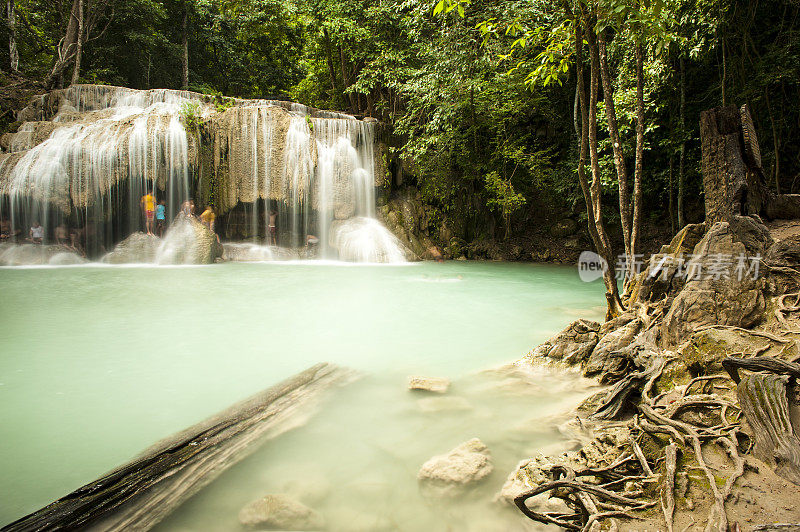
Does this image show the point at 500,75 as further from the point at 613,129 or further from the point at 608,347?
the point at 608,347

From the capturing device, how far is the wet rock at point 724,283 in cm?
252

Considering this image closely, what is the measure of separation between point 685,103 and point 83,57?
74.8 ft

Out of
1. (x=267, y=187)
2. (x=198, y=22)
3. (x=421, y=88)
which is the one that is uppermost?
(x=198, y=22)

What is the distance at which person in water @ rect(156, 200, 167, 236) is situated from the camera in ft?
38.4

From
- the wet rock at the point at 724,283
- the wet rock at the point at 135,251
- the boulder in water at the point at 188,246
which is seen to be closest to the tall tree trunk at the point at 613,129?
the wet rock at the point at 724,283

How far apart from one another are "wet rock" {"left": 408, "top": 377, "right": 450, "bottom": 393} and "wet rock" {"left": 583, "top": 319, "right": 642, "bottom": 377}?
1.07 m

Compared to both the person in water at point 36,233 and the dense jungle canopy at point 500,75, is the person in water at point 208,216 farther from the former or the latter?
the dense jungle canopy at point 500,75

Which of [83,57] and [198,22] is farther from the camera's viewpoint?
[198,22]

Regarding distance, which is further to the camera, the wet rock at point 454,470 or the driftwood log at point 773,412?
the wet rock at point 454,470

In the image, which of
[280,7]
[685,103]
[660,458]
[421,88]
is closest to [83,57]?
[280,7]

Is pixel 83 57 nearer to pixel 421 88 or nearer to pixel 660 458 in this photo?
pixel 421 88

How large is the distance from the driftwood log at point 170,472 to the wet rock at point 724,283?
2514 millimetres

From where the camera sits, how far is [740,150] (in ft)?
10.5

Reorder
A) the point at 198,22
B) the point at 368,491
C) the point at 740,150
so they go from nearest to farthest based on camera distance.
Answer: the point at 368,491 → the point at 740,150 → the point at 198,22
